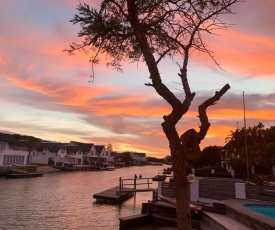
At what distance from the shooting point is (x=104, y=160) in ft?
495

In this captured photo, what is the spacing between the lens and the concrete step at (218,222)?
12328 mm

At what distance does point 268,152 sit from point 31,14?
41855 mm

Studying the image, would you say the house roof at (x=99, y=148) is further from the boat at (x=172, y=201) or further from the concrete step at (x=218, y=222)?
the concrete step at (x=218, y=222)

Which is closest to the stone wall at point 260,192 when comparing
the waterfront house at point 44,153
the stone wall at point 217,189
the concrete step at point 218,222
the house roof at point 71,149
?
the stone wall at point 217,189

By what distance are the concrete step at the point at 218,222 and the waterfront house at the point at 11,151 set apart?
215 ft

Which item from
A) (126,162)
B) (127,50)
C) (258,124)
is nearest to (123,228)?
(127,50)

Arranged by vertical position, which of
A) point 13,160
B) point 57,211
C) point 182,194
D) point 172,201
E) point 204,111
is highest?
point 204,111

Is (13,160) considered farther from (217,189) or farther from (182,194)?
(182,194)

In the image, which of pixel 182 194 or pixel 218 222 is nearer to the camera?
pixel 182 194

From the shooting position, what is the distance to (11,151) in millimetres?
72812

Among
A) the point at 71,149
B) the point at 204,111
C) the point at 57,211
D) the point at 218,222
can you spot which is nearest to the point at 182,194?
the point at 204,111

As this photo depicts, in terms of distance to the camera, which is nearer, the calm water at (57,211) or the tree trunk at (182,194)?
the tree trunk at (182,194)

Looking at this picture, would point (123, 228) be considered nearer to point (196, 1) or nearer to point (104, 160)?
point (196, 1)

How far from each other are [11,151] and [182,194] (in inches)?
2978
